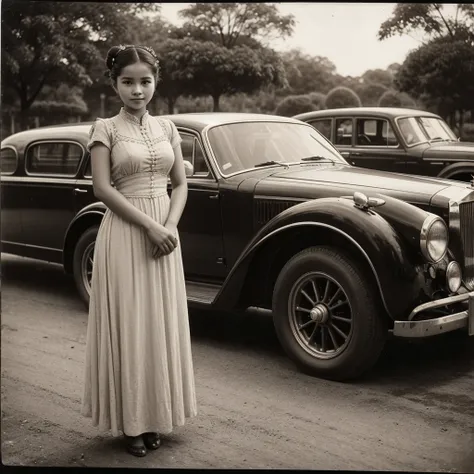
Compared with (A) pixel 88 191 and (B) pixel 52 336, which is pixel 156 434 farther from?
(A) pixel 88 191

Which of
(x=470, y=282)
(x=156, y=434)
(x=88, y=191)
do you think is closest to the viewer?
(x=156, y=434)

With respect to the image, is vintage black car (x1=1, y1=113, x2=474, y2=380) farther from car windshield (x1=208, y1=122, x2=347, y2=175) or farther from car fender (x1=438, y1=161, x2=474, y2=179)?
car fender (x1=438, y1=161, x2=474, y2=179)

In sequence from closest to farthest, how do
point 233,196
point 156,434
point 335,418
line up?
point 156,434
point 335,418
point 233,196

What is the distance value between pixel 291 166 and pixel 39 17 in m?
1.85

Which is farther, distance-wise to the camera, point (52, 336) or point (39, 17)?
point (52, 336)

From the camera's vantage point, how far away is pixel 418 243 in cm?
374

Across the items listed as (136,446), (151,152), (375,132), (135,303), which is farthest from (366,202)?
(136,446)

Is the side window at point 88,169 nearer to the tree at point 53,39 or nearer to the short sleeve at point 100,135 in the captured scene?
the tree at point 53,39

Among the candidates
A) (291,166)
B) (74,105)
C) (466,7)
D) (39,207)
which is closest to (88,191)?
(39,207)

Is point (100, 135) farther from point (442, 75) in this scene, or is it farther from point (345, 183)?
point (442, 75)

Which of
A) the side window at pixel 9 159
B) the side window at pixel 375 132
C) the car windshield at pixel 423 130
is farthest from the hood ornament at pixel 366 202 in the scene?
the side window at pixel 9 159

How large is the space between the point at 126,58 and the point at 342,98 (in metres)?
1.67

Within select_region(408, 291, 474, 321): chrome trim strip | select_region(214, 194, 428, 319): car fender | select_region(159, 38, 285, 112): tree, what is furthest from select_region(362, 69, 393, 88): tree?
select_region(408, 291, 474, 321): chrome trim strip

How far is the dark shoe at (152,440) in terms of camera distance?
3219 mm
